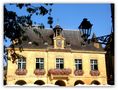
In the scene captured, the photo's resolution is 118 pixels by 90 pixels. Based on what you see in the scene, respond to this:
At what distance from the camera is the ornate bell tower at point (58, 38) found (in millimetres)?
4070

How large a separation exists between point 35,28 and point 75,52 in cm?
58

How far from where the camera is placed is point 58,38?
4070 millimetres

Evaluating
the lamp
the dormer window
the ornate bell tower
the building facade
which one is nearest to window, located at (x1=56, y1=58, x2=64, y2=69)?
the building facade

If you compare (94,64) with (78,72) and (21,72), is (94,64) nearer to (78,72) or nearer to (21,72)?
(78,72)

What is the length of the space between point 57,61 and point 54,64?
10 cm

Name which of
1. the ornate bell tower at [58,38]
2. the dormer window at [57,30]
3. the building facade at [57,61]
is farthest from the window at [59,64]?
the dormer window at [57,30]

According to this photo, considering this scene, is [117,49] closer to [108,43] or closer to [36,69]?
[108,43]

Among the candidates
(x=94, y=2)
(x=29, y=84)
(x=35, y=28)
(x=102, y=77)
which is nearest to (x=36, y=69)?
(x=29, y=84)

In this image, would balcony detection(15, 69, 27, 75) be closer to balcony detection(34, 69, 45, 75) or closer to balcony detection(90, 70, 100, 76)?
balcony detection(34, 69, 45, 75)

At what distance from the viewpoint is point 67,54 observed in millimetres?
4082

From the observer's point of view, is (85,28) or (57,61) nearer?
(85,28)

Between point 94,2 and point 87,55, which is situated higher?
point 94,2

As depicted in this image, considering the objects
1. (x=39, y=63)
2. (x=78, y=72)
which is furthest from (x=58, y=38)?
(x=78, y=72)

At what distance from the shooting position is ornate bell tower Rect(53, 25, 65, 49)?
407 cm
